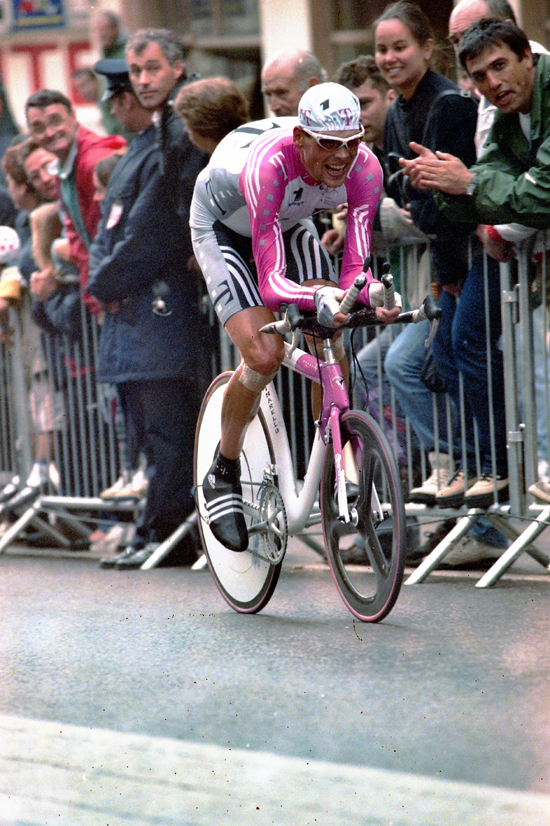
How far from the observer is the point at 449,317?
266 inches

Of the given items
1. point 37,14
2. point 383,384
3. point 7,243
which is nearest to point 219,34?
point 37,14

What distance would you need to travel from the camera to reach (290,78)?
24.3ft

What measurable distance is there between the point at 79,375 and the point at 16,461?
1.02m

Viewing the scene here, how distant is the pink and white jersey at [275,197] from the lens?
515 cm

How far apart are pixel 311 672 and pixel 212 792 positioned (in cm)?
121

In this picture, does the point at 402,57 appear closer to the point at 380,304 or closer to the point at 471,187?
the point at 471,187

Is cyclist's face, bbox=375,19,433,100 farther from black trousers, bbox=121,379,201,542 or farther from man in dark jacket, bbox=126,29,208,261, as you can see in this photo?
black trousers, bbox=121,379,201,542

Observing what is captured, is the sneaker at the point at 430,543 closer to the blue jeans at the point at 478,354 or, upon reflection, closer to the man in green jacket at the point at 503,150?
the blue jeans at the point at 478,354

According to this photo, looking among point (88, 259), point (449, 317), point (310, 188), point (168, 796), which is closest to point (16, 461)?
point (88, 259)

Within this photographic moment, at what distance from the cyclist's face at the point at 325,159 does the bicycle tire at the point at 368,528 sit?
93 cm

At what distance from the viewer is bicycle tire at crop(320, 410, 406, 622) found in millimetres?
4977

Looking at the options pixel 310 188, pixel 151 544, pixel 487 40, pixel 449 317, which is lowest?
pixel 151 544

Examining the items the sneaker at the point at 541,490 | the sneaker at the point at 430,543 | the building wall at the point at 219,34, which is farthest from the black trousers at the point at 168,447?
the building wall at the point at 219,34

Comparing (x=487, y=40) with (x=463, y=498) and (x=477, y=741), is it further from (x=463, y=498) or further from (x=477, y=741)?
(x=477, y=741)
